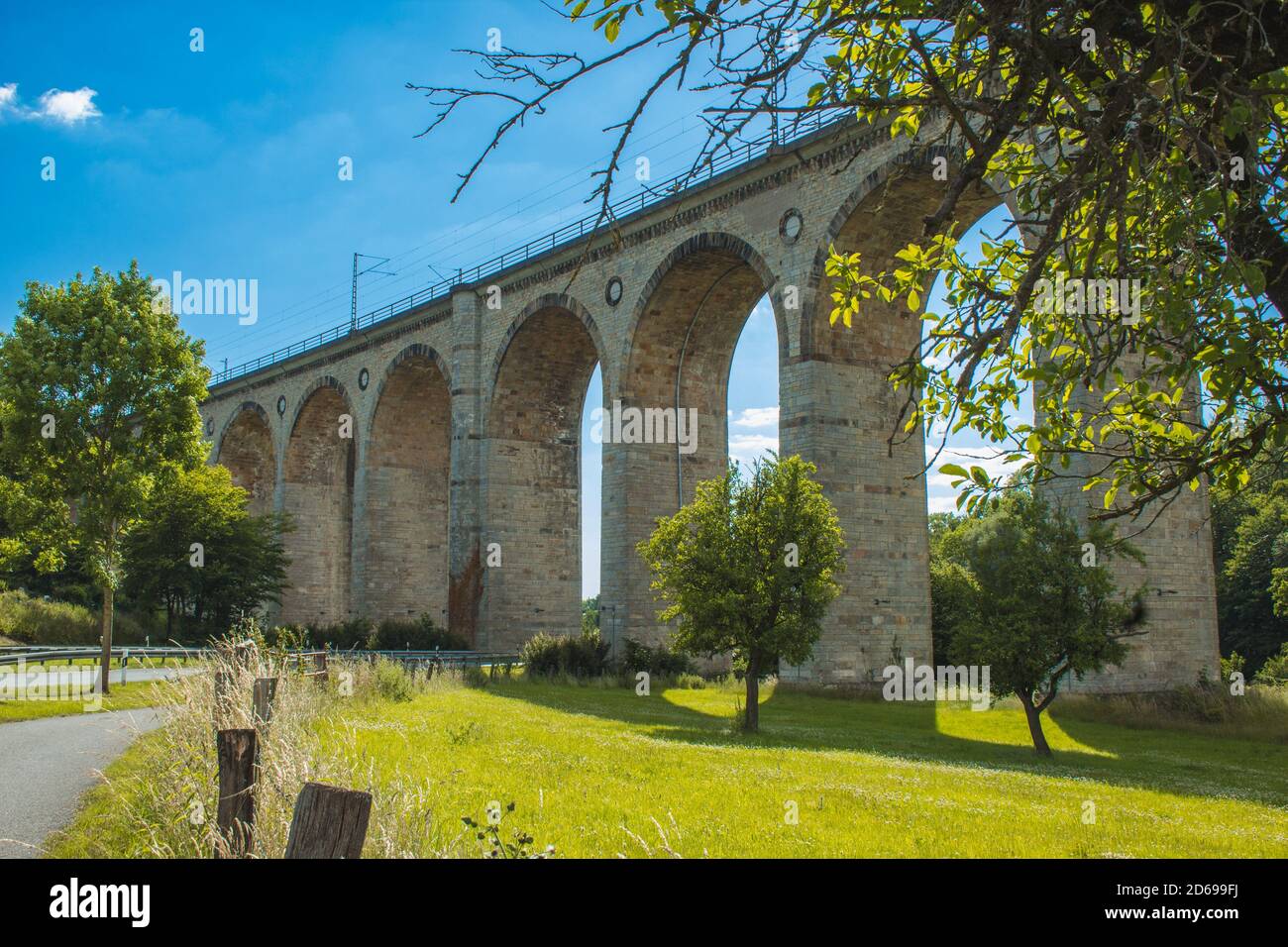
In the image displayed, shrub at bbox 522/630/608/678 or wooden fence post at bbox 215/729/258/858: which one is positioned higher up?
wooden fence post at bbox 215/729/258/858

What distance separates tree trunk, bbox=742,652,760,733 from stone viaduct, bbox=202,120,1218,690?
4.94 m

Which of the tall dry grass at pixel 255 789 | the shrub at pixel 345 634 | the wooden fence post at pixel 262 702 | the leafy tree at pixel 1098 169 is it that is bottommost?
the shrub at pixel 345 634

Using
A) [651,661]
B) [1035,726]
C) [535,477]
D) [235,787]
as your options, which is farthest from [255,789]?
[535,477]

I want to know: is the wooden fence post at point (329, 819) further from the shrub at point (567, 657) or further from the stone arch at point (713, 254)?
the shrub at point (567, 657)

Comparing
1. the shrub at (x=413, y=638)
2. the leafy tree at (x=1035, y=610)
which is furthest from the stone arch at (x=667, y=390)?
the leafy tree at (x=1035, y=610)

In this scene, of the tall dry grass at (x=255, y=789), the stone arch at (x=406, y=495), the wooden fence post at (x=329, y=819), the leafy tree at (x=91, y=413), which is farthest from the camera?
the stone arch at (x=406, y=495)

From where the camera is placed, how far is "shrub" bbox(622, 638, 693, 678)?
28.3 m

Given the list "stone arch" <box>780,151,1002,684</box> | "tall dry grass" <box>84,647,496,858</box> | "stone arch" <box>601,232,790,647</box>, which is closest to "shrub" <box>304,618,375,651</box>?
"stone arch" <box>601,232,790,647</box>

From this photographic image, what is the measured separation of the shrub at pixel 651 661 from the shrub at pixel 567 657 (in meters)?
0.66

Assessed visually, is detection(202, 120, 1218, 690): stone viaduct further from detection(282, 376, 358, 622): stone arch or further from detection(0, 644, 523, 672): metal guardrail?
detection(0, 644, 523, 672): metal guardrail

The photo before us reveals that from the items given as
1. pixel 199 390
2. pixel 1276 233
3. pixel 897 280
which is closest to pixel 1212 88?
pixel 1276 233

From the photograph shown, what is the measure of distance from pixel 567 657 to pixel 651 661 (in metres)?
2.27

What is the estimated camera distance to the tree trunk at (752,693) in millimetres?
17031

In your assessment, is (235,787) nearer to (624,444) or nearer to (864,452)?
(864,452)
